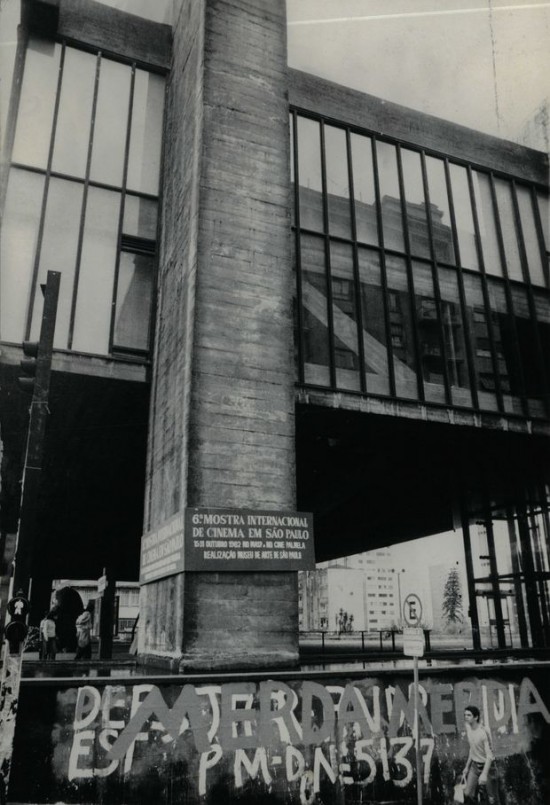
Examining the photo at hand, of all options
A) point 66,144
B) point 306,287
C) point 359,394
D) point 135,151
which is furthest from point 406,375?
point 66,144

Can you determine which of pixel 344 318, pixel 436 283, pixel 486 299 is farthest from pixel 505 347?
pixel 344 318

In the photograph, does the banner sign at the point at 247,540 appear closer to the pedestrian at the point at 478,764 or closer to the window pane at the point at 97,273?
the pedestrian at the point at 478,764

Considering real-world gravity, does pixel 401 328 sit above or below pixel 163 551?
above

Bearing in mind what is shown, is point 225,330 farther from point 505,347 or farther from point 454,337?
point 505,347

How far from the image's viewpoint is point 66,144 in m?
12.9

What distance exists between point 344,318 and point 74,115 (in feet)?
Answer: 23.8

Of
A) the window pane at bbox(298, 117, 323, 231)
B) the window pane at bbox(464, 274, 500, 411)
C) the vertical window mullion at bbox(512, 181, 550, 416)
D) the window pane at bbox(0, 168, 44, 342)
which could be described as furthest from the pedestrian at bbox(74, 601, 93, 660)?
the vertical window mullion at bbox(512, 181, 550, 416)

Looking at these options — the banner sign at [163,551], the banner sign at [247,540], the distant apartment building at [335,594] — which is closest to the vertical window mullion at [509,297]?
the banner sign at [247,540]

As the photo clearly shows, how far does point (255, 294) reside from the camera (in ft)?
36.8

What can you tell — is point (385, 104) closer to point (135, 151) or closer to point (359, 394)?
point (135, 151)

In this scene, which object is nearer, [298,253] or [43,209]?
[43,209]

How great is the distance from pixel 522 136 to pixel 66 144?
13.0 meters

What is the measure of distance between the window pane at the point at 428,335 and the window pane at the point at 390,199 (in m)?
0.83

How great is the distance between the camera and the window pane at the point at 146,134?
13477 millimetres
